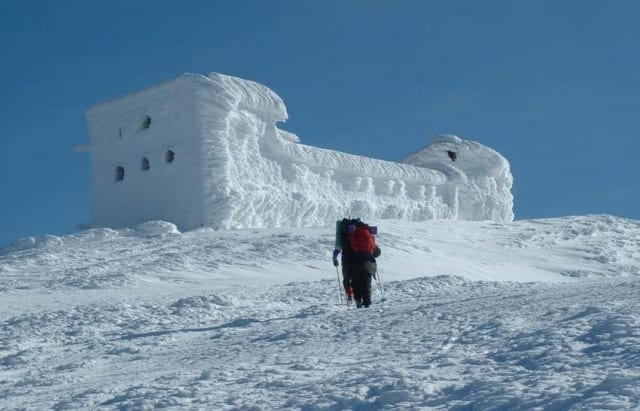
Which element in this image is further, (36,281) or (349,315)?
(36,281)

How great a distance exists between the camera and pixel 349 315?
9992 mm

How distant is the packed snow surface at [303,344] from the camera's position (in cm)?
597

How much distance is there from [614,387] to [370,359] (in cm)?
228

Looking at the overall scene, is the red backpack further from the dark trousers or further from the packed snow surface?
the packed snow surface

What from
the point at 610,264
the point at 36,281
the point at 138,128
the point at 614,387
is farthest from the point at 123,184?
the point at 614,387

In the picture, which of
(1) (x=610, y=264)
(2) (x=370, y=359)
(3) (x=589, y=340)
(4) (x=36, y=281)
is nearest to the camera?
(3) (x=589, y=340)

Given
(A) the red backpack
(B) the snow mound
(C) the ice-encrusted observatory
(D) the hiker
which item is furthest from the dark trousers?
(B) the snow mound

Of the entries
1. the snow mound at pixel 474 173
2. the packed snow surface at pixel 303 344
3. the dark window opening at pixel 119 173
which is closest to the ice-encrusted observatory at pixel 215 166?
the dark window opening at pixel 119 173

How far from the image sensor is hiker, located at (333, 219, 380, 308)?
11.8m

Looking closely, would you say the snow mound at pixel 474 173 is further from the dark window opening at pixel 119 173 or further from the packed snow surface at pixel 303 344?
the packed snow surface at pixel 303 344

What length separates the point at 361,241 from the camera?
1204cm

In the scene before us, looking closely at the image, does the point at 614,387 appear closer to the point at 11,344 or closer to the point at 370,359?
the point at 370,359

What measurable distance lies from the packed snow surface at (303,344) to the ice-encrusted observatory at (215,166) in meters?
10.3

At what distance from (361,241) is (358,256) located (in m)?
0.21
